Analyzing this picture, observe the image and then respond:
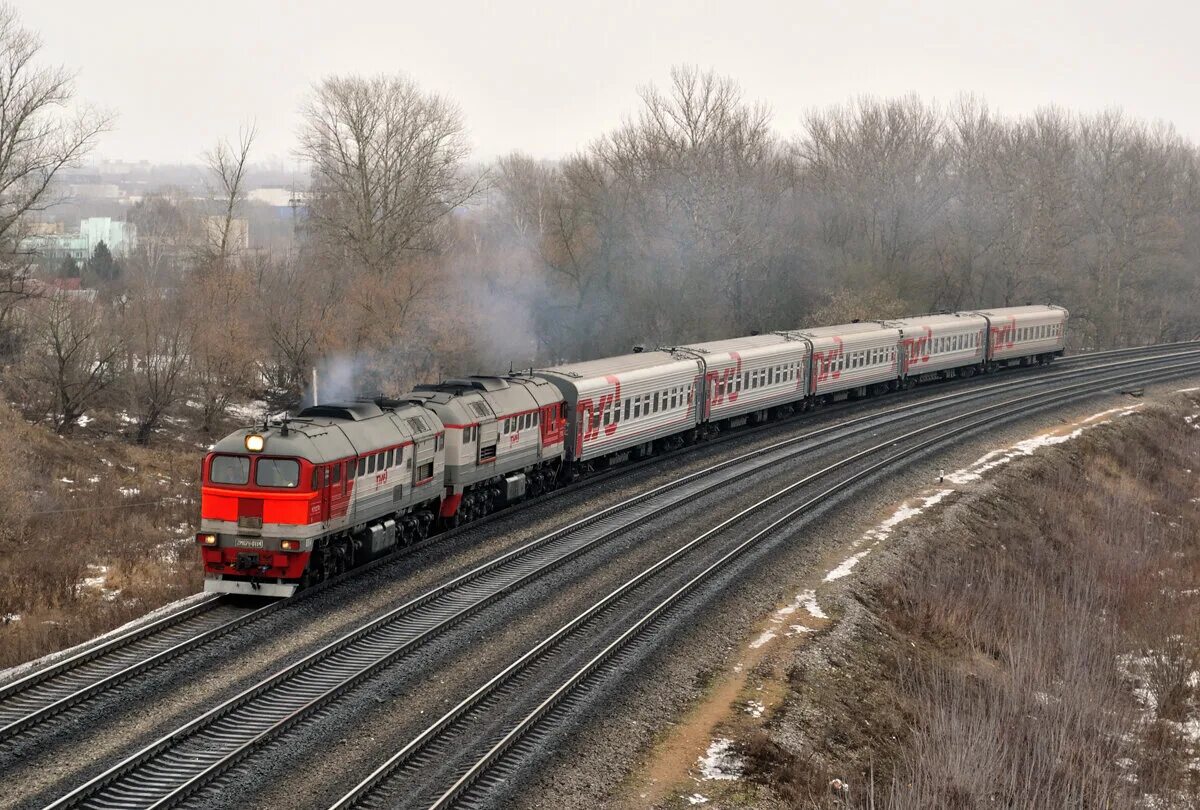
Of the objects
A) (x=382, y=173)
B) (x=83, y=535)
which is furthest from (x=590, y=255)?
(x=83, y=535)

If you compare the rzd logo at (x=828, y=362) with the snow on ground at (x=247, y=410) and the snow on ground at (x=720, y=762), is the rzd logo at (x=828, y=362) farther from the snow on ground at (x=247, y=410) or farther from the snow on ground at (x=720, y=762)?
the snow on ground at (x=720, y=762)

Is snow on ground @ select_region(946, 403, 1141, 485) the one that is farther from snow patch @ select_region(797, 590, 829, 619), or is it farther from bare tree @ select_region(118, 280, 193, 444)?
bare tree @ select_region(118, 280, 193, 444)

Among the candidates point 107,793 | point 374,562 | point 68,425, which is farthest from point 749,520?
point 68,425

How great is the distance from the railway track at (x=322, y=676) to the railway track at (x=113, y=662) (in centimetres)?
200

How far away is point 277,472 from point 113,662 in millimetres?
4538

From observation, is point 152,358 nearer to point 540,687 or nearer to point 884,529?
point 884,529

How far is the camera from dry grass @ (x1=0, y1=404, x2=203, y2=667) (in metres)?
21.5

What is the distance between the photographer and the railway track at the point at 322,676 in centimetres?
1414

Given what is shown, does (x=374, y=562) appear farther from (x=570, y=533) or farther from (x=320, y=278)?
(x=320, y=278)

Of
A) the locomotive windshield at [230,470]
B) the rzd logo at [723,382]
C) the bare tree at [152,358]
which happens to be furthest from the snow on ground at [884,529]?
the bare tree at [152,358]

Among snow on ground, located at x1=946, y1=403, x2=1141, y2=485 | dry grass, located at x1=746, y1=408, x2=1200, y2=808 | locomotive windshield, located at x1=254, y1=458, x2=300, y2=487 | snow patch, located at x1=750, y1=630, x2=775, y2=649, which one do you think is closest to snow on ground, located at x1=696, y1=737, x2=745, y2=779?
dry grass, located at x1=746, y1=408, x2=1200, y2=808

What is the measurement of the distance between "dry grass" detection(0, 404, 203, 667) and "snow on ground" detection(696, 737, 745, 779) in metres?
10.8

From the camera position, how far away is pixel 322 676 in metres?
18.0

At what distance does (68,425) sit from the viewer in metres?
43.9
